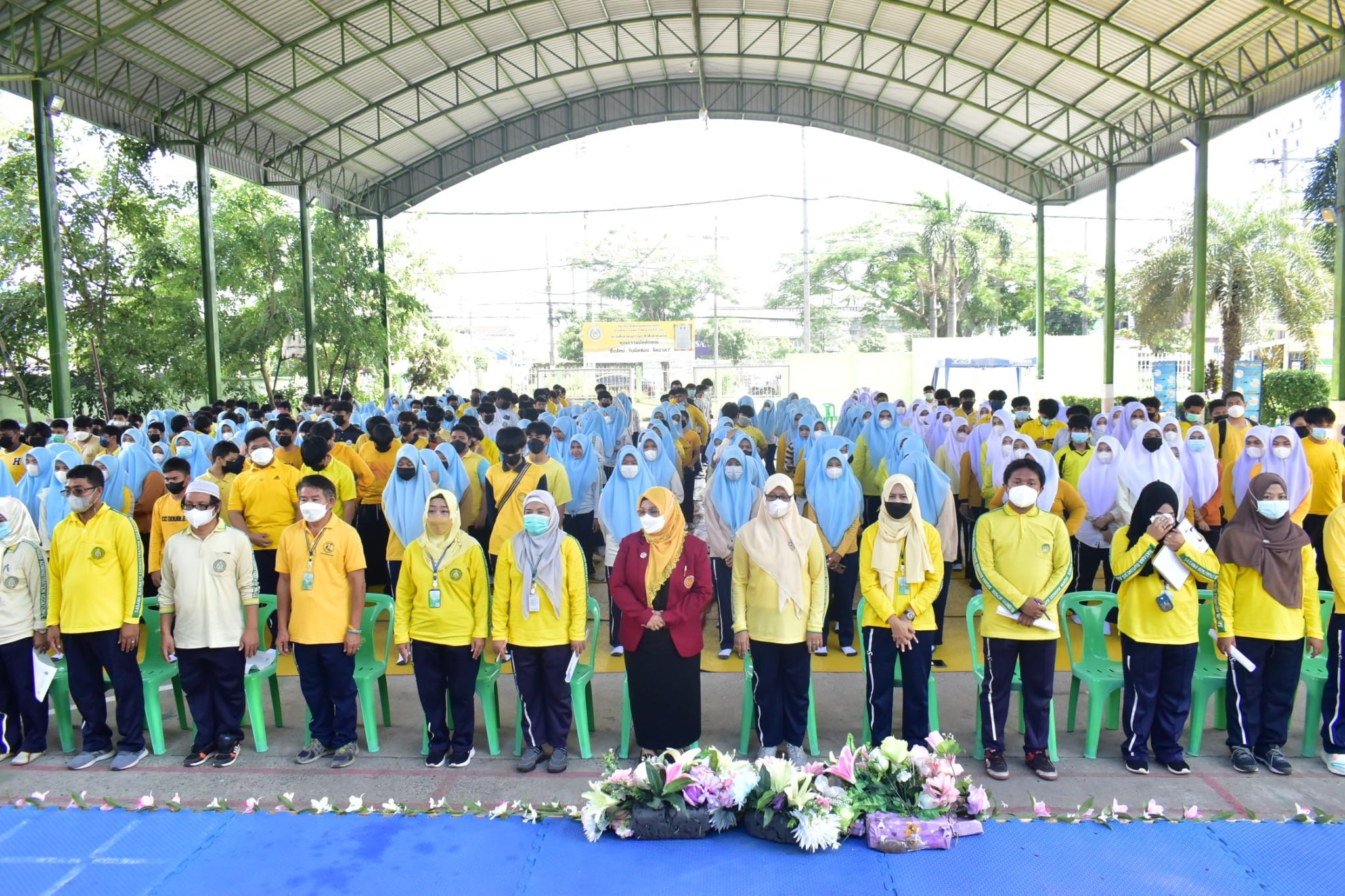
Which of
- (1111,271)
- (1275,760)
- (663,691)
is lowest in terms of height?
(1275,760)

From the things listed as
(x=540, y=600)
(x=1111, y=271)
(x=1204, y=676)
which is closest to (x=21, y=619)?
(x=540, y=600)

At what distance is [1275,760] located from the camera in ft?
14.6

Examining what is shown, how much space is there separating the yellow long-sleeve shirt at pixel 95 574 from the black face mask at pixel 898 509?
3611mm

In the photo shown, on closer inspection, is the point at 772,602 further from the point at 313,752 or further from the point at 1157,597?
the point at 313,752

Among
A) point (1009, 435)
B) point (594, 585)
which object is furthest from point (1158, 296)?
point (594, 585)

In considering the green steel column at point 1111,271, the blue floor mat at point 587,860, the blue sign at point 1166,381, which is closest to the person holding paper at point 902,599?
the blue floor mat at point 587,860

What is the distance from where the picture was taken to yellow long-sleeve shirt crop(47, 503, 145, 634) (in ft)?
15.0

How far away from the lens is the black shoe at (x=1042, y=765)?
4398 millimetres

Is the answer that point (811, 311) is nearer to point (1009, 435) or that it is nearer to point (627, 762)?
point (1009, 435)

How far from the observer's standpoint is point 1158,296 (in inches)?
773

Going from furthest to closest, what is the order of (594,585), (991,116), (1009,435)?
(991,116) → (594,585) → (1009,435)

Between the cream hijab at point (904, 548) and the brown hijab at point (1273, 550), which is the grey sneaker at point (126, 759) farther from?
the brown hijab at point (1273, 550)

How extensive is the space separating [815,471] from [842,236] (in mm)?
30311

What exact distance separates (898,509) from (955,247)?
1159 inches
